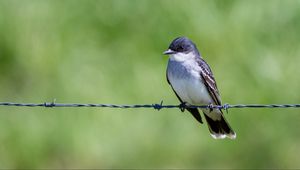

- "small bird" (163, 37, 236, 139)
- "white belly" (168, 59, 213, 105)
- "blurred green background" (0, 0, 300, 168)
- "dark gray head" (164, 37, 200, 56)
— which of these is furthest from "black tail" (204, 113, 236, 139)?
→ "blurred green background" (0, 0, 300, 168)

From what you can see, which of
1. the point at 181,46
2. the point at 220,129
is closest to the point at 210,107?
the point at 220,129

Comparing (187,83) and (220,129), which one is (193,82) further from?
(220,129)

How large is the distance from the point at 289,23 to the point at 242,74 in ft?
4.08

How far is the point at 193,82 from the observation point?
11156 millimetres

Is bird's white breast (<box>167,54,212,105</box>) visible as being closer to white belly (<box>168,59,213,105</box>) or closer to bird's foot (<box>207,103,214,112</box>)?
white belly (<box>168,59,213,105</box>)

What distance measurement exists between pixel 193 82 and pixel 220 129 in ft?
2.36

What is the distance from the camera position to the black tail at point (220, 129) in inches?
451

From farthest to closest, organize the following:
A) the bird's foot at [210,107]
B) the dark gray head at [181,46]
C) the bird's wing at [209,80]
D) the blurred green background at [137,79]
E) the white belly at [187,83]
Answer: the blurred green background at [137,79]
the dark gray head at [181,46]
the bird's wing at [209,80]
the white belly at [187,83]
the bird's foot at [210,107]

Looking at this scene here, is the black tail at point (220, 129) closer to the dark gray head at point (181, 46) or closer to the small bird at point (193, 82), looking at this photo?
the small bird at point (193, 82)

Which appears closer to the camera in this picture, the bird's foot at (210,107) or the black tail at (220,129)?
the bird's foot at (210,107)

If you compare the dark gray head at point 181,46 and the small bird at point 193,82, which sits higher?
the dark gray head at point 181,46

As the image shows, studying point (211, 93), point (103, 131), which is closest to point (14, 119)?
point (103, 131)

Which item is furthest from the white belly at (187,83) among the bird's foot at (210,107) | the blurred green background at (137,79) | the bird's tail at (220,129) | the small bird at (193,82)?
the blurred green background at (137,79)

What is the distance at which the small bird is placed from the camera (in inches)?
439
